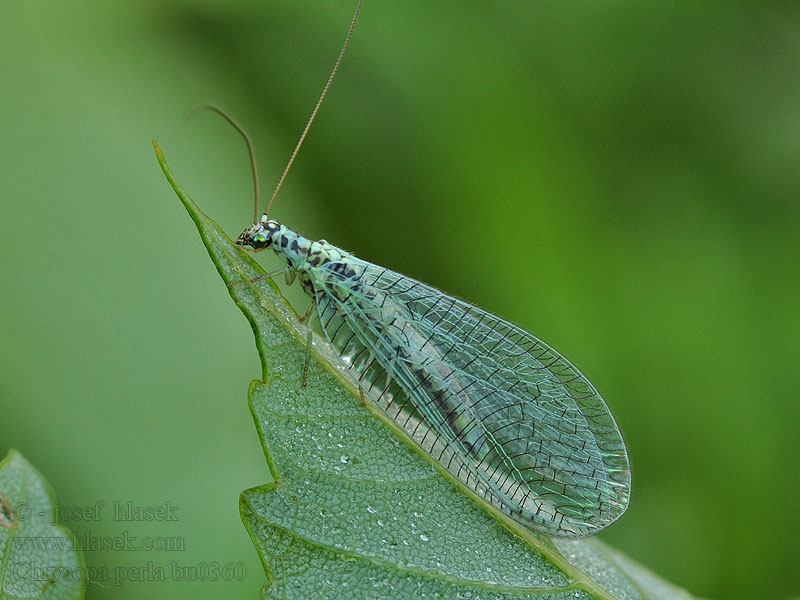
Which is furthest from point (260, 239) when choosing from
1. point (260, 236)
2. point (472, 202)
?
point (472, 202)

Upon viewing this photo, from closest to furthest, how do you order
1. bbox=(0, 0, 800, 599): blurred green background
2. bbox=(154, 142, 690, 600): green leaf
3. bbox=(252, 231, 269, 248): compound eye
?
bbox=(154, 142, 690, 600): green leaf, bbox=(252, 231, 269, 248): compound eye, bbox=(0, 0, 800, 599): blurred green background

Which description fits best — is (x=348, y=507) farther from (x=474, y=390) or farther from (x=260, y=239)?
(x=260, y=239)

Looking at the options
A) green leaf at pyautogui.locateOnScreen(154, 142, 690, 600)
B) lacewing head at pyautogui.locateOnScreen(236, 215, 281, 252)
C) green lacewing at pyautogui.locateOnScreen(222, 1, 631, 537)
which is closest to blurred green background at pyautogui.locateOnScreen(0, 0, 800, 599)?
lacewing head at pyautogui.locateOnScreen(236, 215, 281, 252)

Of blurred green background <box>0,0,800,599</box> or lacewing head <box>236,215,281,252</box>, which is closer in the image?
lacewing head <box>236,215,281,252</box>

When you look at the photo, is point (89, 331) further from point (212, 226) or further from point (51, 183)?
point (212, 226)

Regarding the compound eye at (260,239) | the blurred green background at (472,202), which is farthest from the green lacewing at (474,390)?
the blurred green background at (472,202)

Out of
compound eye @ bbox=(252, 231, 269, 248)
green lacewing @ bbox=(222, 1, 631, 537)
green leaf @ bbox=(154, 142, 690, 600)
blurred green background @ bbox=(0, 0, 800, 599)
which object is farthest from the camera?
blurred green background @ bbox=(0, 0, 800, 599)

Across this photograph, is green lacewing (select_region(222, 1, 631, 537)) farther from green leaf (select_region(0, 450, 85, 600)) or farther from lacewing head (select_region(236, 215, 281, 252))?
green leaf (select_region(0, 450, 85, 600))
